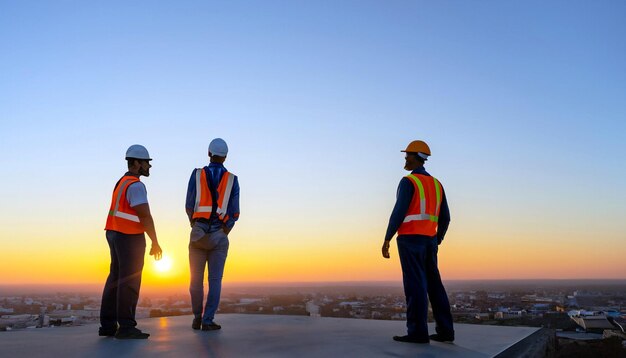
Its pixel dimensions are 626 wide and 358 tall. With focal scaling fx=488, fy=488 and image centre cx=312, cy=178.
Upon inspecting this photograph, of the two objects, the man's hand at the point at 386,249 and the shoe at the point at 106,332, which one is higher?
the man's hand at the point at 386,249

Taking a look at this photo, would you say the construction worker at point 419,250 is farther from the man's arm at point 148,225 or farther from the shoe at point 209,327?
the man's arm at point 148,225

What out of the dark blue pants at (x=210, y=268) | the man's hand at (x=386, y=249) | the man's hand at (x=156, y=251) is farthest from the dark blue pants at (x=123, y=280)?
the man's hand at (x=386, y=249)

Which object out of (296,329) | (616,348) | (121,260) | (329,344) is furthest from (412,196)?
(616,348)

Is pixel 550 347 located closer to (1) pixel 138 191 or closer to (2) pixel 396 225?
(2) pixel 396 225

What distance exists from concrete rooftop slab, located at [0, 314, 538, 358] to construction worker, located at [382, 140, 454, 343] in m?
0.25

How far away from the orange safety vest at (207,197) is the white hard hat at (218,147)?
307mm

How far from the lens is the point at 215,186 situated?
20.5ft

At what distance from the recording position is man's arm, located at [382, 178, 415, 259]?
209 inches

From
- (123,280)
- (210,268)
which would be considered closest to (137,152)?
(123,280)

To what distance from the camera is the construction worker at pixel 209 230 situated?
6.16 meters

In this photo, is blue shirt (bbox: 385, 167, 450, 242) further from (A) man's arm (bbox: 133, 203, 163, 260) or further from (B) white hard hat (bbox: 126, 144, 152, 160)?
(B) white hard hat (bbox: 126, 144, 152, 160)

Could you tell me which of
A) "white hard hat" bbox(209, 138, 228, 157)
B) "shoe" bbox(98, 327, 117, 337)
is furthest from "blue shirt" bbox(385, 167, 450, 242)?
"shoe" bbox(98, 327, 117, 337)

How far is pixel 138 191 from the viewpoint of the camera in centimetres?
555

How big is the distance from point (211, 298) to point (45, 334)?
2.02 metres
